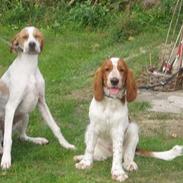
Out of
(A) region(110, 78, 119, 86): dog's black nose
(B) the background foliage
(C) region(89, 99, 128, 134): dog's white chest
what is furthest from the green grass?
(A) region(110, 78, 119, 86): dog's black nose

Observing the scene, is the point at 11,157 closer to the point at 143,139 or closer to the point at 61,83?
the point at 143,139

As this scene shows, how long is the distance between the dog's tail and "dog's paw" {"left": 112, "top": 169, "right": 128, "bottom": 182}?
57cm

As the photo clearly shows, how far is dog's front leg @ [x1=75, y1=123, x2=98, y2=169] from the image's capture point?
24.0 ft

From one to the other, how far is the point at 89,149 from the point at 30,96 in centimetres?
103

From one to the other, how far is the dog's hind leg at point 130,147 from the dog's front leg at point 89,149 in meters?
0.34

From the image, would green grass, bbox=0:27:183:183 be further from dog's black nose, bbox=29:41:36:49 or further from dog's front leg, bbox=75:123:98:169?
dog's black nose, bbox=29:41:36:49

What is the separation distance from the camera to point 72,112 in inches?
392

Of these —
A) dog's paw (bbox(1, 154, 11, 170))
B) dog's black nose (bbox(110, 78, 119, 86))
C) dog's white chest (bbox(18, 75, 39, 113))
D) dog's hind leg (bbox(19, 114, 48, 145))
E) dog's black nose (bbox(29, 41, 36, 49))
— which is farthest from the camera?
dog's hind leg (bbox(19, 114, 48, 145))

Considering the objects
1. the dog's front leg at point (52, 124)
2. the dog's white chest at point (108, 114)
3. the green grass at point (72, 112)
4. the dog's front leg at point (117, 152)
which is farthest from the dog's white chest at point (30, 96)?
the dog's front leg at point (117, 152)

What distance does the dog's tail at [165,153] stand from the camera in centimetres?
741

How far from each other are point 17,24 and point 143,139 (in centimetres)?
890

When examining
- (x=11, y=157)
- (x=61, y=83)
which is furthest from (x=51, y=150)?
(x=61, y=83)

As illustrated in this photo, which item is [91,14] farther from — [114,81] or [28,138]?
[114,81]

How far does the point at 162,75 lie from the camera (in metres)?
11.3
